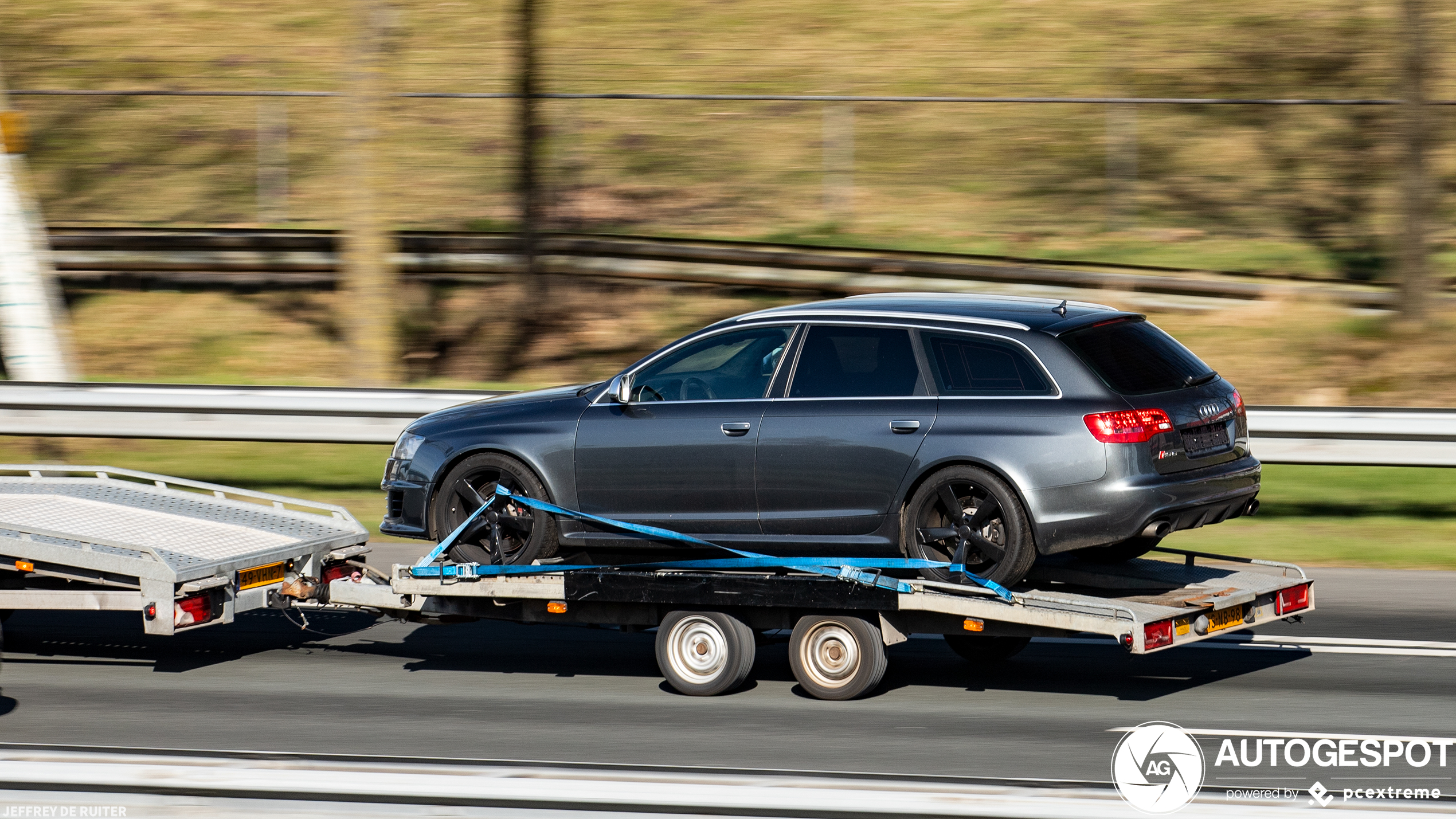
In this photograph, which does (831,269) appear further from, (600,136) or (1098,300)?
(600,136)

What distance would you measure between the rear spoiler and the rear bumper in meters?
0.70

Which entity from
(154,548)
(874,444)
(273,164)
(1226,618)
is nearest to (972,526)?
(874,444)

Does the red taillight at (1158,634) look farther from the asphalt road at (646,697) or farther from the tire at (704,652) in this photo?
the tire at (704,652)

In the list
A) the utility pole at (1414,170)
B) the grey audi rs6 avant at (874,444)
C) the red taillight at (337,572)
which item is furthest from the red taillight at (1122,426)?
the utility pole at (1414,170)

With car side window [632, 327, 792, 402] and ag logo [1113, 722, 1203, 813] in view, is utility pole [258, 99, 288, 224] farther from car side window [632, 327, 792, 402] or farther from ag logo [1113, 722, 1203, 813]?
ag logo [1113, 722, 1203, 813]

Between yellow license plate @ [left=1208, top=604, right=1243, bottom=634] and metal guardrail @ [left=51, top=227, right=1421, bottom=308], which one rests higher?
metal guardrail @ [left=51, top=227, right=1421, bottom=308]

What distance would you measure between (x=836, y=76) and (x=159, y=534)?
21.1 m

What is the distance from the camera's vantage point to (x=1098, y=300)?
1877 centimetres

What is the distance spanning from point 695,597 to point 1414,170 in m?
10.7

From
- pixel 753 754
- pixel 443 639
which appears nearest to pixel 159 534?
pixel 443 639

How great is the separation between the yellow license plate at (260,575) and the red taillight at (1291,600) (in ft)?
17.0

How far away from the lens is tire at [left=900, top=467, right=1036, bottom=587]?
25.8 ft

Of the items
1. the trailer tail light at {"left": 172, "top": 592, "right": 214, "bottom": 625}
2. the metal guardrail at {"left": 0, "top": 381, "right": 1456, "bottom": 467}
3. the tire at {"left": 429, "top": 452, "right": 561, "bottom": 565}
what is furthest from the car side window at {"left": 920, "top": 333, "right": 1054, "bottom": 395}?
the metal guardrail at {"left": 0, "top": 381, "right": 1456, "bottom": 467}

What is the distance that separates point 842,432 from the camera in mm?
8281
